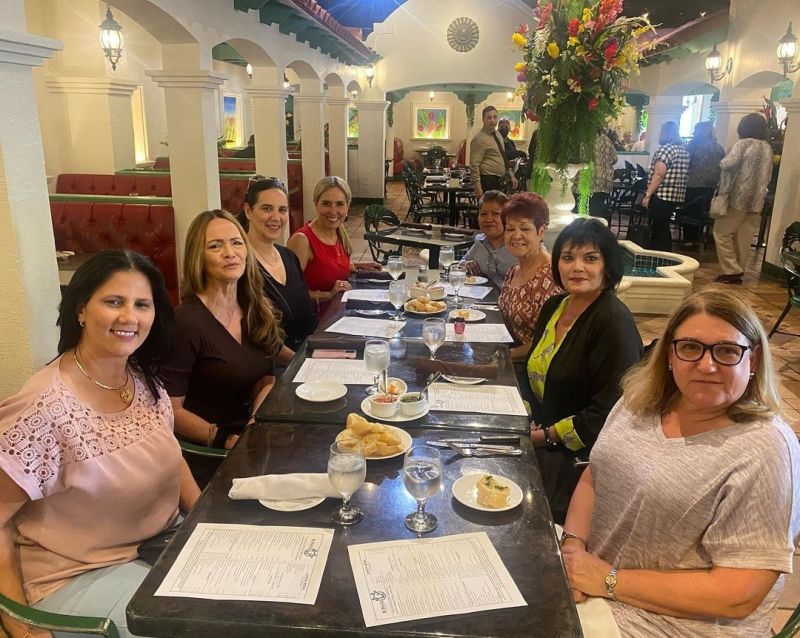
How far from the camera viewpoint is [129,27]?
8.17 metres

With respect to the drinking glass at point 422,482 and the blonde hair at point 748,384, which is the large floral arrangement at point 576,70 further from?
the drinking glass at point 422,482

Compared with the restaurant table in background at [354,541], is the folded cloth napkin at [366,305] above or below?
above

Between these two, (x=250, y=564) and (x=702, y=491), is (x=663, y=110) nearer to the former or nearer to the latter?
(x=702, y=491)

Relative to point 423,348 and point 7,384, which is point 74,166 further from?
point 423,348

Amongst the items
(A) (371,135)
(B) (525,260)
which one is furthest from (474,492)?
(A) (371,135)

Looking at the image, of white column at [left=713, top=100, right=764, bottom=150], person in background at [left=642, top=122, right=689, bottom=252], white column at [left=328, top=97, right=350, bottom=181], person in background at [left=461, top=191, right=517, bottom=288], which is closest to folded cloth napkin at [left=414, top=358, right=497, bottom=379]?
person in background at [left=461, top=191, right=517, bottom=288]

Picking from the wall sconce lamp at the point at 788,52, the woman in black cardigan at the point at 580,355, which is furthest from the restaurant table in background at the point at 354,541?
the wall sconce lamp at the point at 788,52

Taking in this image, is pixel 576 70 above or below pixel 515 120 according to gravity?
below

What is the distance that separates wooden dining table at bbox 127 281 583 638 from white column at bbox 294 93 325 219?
808cm

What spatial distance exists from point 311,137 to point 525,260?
23.9 ft

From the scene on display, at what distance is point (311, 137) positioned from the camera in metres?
9.75

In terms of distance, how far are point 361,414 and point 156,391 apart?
0.60 m

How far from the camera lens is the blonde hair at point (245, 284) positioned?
241 cm

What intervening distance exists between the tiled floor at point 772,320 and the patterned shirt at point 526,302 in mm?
815
